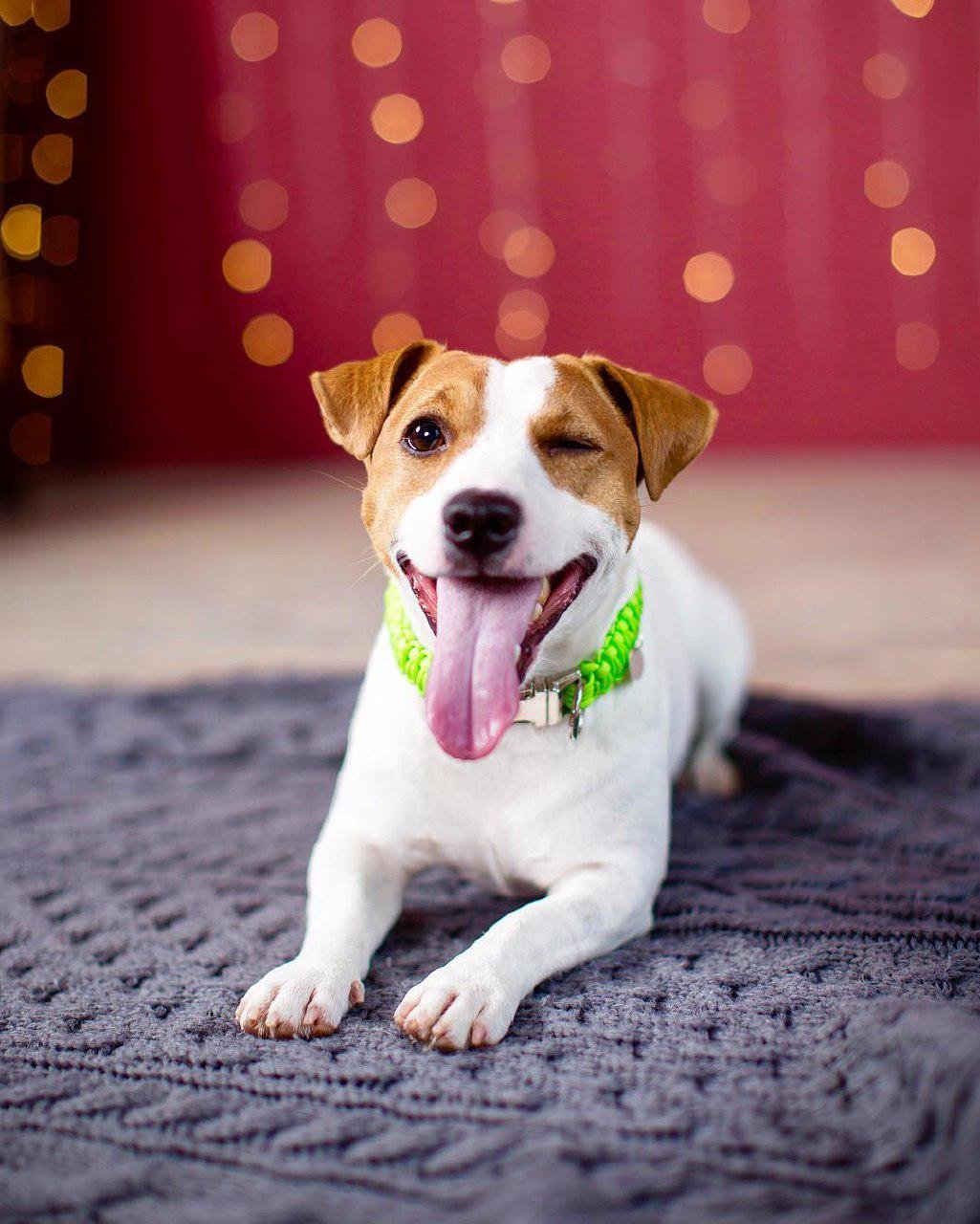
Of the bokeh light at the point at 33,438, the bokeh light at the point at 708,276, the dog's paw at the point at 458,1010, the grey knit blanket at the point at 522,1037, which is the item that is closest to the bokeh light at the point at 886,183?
the bokeh light at the point at 708,276

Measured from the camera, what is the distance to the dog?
1.35 m

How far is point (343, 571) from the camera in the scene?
4.12 meters

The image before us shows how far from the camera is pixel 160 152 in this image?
6.09 meters

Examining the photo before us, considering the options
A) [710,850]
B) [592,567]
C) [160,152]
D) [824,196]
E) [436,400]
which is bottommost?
[710,850]

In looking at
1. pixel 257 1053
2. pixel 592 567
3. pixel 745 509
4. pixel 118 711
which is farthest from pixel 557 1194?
pixel 745 509

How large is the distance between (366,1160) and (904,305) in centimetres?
594

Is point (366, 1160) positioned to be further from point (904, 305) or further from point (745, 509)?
point (904, 305)

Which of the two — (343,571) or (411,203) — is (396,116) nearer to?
(411,203)

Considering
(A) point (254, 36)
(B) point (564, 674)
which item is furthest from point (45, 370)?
(B) point (564, 674)

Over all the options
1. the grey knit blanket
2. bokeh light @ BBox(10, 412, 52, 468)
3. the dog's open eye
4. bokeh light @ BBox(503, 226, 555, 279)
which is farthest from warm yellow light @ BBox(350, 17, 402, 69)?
the dog's open eye

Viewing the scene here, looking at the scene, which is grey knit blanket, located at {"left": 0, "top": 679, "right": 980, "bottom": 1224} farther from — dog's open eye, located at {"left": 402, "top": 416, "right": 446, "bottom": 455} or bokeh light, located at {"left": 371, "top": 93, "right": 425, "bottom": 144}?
bokeh light, located at {"left": 371, "top": 93, "right": 425, "bottom": 144}

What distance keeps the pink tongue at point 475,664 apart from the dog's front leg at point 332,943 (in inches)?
9.4

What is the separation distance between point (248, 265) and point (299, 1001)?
5.57 metres

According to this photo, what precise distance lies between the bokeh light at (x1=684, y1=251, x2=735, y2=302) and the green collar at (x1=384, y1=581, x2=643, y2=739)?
5.09 m
